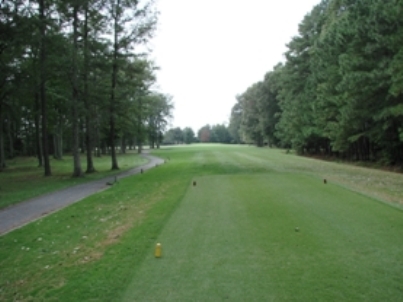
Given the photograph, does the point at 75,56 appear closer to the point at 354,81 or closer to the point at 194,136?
the point at 354,81

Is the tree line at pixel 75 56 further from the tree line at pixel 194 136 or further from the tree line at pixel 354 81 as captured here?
the tree line at pixel 194 136

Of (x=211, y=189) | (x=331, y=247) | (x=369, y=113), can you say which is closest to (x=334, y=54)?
(x=369, y=113)

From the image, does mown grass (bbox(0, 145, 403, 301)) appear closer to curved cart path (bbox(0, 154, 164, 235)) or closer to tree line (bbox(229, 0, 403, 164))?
curved cart path (bbox(0, 154, 164, 235))

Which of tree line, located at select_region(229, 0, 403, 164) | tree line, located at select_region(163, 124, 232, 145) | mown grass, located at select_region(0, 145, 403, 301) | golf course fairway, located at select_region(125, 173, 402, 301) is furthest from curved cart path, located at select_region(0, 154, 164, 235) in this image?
tree line, located at select_region(163, 124, 232, 145)

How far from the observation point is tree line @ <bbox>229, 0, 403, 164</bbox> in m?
18.9

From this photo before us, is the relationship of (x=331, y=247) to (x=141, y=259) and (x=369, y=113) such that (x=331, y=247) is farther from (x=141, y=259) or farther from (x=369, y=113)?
(x=369, y=113)

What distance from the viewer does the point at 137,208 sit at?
34.0 ft

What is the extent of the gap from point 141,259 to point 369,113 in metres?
20.7

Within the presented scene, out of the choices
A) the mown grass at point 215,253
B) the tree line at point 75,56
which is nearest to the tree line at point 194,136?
the tree line at point 75,56

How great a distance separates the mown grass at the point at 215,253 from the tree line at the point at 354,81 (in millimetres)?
11835

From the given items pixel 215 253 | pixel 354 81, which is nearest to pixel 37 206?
pixel 215 253

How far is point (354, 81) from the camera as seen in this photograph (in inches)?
797

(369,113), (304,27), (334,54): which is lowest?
(369,113)

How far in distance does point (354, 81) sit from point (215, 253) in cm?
1829
